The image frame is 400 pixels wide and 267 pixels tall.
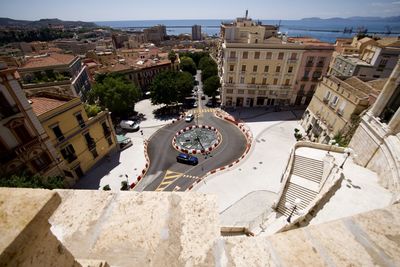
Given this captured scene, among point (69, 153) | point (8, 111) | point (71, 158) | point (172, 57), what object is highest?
point (8, 111)

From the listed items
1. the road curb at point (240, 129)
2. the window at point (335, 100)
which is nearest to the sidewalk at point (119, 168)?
the road curb at point (240, 129)

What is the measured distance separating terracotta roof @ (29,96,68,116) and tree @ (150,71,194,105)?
712 inches

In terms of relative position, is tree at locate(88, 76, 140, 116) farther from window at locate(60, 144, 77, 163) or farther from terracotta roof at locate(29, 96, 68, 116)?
window at locate(60, 144, 77, 163)

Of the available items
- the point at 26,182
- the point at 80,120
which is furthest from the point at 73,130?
the point at 26,182

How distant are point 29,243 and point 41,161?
68.0 ft

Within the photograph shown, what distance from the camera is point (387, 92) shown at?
592 inches

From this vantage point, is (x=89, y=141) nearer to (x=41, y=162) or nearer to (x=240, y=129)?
(x=41, y=162)

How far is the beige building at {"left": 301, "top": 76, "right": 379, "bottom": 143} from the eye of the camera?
67.5 feet

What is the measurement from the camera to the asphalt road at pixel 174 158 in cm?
2133

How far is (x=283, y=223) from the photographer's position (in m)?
14.3

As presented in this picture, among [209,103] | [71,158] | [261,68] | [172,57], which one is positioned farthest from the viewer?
[172,57]

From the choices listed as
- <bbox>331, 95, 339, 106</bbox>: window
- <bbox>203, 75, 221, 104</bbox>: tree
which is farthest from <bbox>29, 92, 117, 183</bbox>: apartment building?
<bbox>331, 95, 339, 106</bbox>: window

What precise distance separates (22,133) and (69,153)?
503 cm

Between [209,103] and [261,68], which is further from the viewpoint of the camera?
[209,103]
